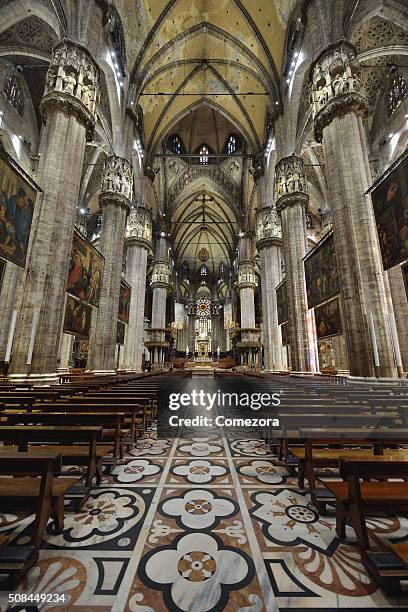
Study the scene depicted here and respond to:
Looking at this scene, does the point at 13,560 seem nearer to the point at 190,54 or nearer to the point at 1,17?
the point at 1,17

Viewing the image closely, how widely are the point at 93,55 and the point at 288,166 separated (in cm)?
980

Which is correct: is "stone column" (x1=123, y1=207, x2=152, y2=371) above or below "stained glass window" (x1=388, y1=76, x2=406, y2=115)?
below

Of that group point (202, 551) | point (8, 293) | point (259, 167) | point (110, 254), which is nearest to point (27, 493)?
point (202, 551)

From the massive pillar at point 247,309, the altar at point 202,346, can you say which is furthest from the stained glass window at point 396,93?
the altar at point 202,346

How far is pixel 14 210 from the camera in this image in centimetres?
689

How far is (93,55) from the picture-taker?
10.2 meters

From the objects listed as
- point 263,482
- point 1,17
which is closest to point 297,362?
point 263,482

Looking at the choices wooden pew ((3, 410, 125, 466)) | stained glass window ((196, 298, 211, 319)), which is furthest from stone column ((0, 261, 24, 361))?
stained glass window ((196, 298, 211, 319))

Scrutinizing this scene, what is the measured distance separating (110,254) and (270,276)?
34.1 ft

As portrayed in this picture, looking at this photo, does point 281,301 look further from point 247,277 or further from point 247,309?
point 247,277

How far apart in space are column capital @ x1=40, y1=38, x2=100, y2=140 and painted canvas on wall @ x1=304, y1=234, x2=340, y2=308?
32.0ft

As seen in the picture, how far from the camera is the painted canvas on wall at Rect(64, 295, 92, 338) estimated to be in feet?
31.8

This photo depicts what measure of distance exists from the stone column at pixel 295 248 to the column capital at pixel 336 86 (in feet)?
13.0

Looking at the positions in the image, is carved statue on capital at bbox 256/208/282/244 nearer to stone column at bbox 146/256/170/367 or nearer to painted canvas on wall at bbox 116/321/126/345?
painted canvas on wall at bbox 116/321/126/345
